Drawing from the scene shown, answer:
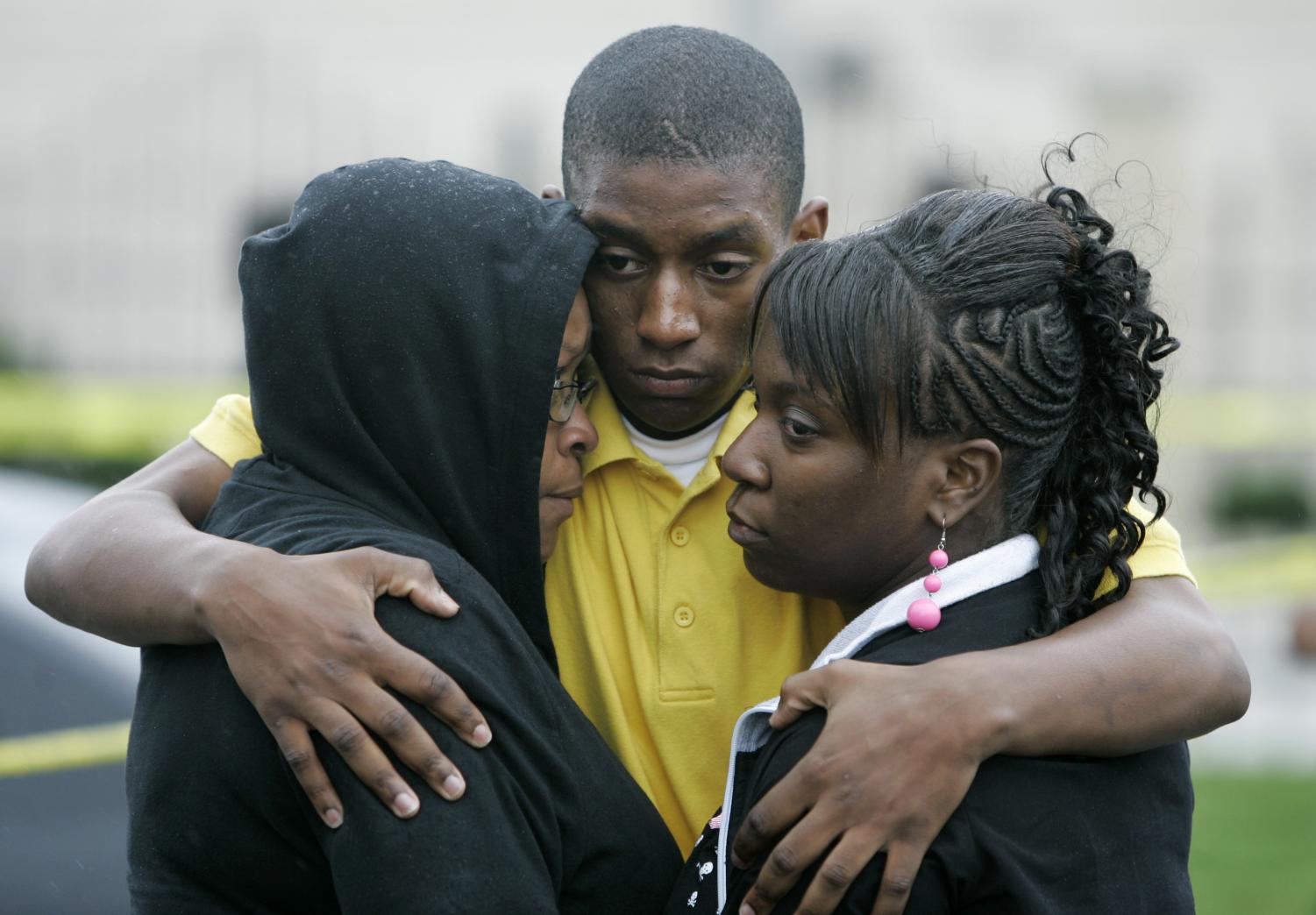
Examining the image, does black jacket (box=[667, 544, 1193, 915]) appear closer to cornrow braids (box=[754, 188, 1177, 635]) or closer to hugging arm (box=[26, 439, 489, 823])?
cornrow braids (box=[754, 188, 1177, 635])

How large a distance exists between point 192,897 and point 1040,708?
4.11ft

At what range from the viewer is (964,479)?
7.87 feet

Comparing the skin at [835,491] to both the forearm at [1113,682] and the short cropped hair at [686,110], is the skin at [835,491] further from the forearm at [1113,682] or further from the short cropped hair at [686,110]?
the short cropped hair at [686,110]

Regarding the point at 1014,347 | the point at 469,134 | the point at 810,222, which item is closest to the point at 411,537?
the point at 1014,347

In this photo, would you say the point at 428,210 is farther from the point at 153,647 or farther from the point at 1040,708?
Result: the point at 1040,708

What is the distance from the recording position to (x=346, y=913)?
80.9 inches

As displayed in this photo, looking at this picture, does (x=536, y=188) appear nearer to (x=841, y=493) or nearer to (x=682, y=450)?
(x=682, y=450)

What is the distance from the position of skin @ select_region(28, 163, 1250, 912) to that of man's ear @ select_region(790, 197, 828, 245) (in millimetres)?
1003

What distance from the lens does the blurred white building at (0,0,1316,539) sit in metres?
13.2

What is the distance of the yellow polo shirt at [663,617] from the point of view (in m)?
2.80

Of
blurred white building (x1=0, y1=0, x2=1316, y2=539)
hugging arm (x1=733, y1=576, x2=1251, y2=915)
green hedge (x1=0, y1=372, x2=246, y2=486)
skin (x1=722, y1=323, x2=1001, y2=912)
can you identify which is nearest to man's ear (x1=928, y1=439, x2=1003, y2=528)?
skin (x1=722, y1=323, x2=1001, y2=912)

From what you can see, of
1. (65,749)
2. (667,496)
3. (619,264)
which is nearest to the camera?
(619,264)

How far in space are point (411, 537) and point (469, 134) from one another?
14.9 metres

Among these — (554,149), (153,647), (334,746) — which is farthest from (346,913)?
(554,149)
